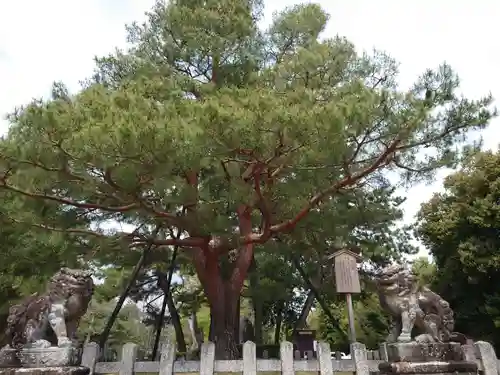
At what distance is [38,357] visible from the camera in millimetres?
5195

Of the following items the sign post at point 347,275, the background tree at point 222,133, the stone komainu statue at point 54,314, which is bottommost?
the stone komainu statue at point 54,314

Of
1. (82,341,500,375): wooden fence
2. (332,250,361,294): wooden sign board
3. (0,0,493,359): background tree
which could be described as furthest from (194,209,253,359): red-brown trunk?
(82,341,500,375): wooden fence

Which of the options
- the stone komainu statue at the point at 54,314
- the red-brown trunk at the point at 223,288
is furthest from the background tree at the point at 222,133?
the stone komainu statue at the point at 54,314

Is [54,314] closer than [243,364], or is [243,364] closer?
[54,314]

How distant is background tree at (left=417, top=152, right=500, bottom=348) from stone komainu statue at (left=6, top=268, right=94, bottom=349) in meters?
9.11

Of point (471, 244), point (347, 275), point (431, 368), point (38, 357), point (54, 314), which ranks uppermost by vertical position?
point (471, 244)

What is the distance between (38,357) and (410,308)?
4698mm

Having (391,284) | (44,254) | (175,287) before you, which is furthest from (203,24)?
(175,287)

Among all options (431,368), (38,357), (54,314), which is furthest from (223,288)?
(431,368)

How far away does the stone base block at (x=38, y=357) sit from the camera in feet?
17.0

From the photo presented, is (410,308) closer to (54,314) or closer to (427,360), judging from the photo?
(427,360)

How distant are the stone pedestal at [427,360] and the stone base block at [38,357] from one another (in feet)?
13.0

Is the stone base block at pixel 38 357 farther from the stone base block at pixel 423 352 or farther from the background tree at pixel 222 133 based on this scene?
the stone base block at pixel 423 352

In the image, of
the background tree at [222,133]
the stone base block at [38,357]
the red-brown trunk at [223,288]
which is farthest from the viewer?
the red-brown trunk at [223,288]
